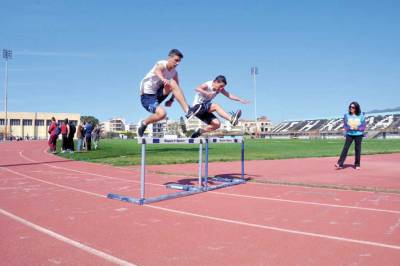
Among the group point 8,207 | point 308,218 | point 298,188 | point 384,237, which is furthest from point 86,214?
point 298,188

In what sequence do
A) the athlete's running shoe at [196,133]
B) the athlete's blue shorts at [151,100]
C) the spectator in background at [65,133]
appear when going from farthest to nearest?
the spectator in background at [65,133], the athlete's running shoe at [196,133], the athlete's blue shorts at [151,100]

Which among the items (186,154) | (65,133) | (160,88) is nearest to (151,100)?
(160,88)

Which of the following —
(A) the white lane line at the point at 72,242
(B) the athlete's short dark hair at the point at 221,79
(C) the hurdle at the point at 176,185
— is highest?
(B) the athlete's short dark hair at the point at 221,79

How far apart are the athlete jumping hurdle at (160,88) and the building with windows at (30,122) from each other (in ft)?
352

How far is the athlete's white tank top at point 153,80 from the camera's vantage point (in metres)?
5.66

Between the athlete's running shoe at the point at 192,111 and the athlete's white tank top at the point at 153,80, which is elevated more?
the athlete's white tank top at the point at 153,80

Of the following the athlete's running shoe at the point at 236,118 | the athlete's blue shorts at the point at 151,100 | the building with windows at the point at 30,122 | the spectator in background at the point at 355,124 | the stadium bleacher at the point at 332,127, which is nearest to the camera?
the athlete's blue shorts at the point at 151,100

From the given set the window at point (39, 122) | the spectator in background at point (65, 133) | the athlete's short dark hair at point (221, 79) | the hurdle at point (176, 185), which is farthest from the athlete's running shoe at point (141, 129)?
the window at point (39, 122)

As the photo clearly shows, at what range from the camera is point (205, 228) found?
404 centimetres

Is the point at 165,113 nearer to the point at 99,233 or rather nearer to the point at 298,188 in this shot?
the point at 99,233

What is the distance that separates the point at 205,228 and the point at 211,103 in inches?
127

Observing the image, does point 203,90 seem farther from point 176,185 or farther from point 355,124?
point 355,124

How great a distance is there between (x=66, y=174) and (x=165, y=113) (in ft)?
16.3

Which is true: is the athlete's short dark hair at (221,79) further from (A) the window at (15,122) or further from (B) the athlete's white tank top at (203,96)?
(A) the window at (15,122)
